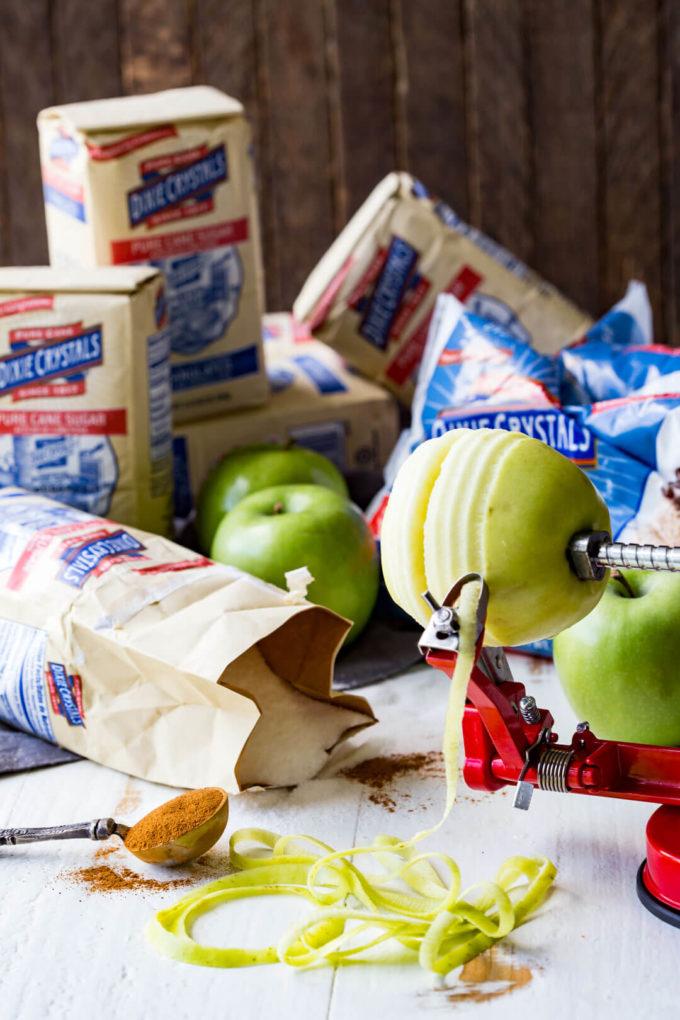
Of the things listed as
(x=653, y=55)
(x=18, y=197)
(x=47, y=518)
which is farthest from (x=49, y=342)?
(x=653, y=55)

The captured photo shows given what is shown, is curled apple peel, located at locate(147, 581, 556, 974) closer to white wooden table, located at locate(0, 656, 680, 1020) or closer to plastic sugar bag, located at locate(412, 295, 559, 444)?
white wooden table, located at locate(0, 656, 680, 1020)

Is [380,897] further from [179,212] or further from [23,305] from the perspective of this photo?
[179,212]

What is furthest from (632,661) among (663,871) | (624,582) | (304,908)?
(304,908)

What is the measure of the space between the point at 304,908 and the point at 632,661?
1.02ft

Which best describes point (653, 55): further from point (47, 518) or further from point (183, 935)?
point (183, 935)

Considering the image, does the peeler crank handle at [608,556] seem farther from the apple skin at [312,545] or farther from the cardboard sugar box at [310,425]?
the cardboard sugar box at [310,425]

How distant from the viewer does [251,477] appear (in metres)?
1.30

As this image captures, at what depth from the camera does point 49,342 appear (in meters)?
1.22

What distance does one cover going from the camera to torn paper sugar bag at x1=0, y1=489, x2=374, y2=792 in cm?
90

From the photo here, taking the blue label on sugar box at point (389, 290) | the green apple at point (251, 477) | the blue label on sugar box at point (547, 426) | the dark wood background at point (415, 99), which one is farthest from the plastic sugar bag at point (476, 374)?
the dark wood background at point (415, 99)

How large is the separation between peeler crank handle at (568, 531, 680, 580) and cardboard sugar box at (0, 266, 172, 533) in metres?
0.69

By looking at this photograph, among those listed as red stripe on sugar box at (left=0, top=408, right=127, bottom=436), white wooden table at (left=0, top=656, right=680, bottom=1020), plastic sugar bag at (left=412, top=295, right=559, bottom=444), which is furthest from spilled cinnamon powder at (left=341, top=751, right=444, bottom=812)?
red stripe on sugar box at (left=0, top=408, right=127, bottom=436)

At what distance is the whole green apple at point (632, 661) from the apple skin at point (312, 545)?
12.2 inches

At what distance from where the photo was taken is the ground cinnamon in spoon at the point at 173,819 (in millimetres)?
792
